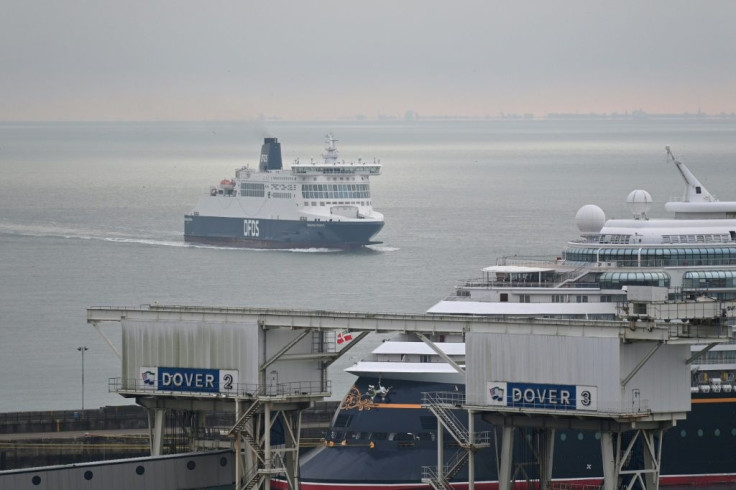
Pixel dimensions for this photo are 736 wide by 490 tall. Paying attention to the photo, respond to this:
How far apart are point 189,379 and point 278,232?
383ft

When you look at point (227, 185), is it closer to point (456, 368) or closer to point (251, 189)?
point (251, 189)

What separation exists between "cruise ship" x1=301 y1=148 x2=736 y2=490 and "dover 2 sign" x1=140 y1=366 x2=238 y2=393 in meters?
8.91

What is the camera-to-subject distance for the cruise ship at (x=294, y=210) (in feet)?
558

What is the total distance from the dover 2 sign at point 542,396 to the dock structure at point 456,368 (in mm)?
27

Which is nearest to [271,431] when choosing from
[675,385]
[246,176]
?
[675,385]

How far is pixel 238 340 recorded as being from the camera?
5719cm

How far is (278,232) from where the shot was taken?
174m

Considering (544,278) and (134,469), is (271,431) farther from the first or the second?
(544,278)

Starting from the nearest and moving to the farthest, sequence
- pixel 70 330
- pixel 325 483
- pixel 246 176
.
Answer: pixel 325 483
pixel 70 330
pixel 246 176

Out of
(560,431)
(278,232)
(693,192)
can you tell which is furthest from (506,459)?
(278,232)

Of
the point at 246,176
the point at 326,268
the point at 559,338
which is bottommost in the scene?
the point at 559,338

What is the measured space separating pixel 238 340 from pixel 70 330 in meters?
52.7

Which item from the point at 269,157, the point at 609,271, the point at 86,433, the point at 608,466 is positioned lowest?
the point at 608,466

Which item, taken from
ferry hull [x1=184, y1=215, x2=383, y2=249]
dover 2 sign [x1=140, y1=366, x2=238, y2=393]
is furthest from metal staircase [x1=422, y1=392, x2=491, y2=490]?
ferry hull [x1=184, y1=215, x2=383, y2=249]
